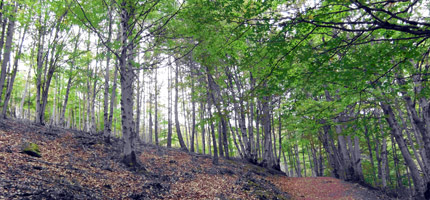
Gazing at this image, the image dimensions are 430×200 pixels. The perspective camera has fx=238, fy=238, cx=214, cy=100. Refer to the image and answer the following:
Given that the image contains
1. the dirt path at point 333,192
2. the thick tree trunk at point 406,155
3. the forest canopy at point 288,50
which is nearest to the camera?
the forest canopy at point 288,50

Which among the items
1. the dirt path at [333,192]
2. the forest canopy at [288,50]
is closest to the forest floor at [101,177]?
the dirt path at [333,192]

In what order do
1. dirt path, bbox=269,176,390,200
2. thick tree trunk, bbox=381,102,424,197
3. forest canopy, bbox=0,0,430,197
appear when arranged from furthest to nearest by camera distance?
dirt path, bbox=269,176,390,200 → thick tree trunk, bbox=381,102,424,197 → forest canopy, bbox=0,0,430,197

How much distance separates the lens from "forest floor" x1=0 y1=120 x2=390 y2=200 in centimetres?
546

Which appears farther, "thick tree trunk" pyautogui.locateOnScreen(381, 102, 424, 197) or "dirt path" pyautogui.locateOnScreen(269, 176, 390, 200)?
"dirt path" pyautogui.locateOnScreen(269, 176, 390, 200)

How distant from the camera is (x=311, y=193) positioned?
1208cm

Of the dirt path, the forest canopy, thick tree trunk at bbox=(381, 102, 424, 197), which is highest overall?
the forest canopy

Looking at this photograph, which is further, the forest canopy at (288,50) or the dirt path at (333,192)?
the dirt path at (333,192)

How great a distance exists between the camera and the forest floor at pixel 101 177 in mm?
5457

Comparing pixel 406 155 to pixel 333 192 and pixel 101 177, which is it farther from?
pixel 101 177

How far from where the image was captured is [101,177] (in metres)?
7.40

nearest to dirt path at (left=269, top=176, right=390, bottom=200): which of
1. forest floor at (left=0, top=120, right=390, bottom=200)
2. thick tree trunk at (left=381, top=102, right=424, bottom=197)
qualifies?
forest floor at (left=0, top=120, right=390, bottom=200)

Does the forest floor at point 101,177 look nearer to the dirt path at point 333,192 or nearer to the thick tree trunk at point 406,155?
the dirt path at point 333,192

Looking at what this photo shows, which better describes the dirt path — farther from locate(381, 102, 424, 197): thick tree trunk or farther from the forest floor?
locate(381, 102, 424, 197): thick tree trunk

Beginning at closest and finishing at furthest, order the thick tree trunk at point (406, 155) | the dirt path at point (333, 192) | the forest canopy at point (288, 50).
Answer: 1. the forest canopy at point (288, 50)
2. the thick tree trunk at point (406, 155)
3. the dirt path at point (333, 192)
